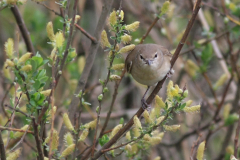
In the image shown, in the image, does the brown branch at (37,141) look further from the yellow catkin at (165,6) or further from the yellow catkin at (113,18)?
the yellow catkin at (165,6)

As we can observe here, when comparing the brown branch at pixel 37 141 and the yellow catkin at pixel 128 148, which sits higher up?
the brown branch at pixel 37 141

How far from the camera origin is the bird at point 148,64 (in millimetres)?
3221

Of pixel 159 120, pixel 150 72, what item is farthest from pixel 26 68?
pixel 150 72

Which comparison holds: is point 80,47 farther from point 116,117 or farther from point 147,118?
point 147,118

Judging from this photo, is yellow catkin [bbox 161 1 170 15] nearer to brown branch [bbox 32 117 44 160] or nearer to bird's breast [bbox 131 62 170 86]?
bird's breast [bbox 131 62 170 86]

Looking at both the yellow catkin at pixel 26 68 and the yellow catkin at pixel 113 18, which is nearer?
the yellow catkin at pixel 26 68

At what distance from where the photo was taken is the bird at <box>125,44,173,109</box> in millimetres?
3221

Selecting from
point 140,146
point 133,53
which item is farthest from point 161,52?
point 140,146

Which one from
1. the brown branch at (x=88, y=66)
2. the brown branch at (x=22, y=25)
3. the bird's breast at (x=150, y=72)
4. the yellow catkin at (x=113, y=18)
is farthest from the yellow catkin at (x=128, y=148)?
the brown branch at (x=22, y=25)

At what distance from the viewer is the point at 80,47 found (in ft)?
17.5

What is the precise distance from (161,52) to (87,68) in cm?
106

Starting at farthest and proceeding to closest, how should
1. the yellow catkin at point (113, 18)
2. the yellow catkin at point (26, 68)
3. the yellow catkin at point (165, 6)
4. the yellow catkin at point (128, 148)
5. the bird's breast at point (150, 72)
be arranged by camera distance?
the bird's breast at point (150, 72) → the yellow catkin at point (165, 6) → the yellow catkin at point (128, 148) → the yellow catkin at point (113, 18) → the yellow catkin at point (26, 68)

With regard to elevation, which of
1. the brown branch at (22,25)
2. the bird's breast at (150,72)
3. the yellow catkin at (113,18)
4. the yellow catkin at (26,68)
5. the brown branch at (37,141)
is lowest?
the brown branch at (37,141)

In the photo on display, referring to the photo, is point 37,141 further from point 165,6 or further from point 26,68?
point 165,6
